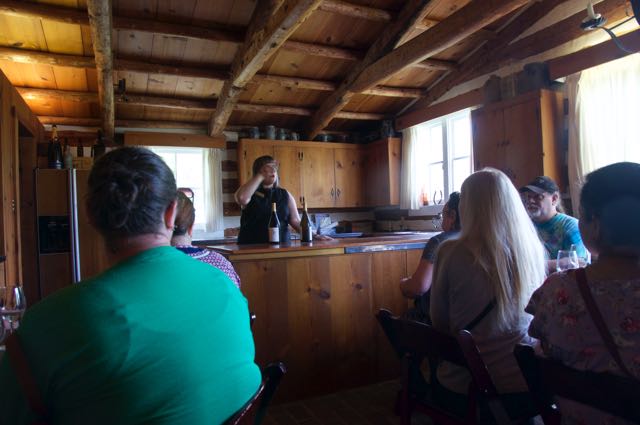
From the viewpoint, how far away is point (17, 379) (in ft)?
2.30

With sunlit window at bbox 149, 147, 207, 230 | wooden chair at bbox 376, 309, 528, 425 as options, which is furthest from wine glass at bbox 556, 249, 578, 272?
sunlit window at bbox 149, 147, 207, 230

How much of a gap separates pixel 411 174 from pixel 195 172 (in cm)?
313

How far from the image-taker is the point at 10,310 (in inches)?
59.1

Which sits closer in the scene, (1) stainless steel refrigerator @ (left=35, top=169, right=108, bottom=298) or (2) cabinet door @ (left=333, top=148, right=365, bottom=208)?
(1) stainless steel refrigerator @ (left=35, top=169, right=108, bottom=298)

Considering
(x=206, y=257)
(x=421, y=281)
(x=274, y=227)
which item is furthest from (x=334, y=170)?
(x=206, y=257)

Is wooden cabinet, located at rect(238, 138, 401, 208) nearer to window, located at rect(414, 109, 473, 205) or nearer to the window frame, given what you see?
window, located at rect(414, 109, 473, 205)

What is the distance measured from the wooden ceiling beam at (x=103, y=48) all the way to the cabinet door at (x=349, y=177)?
3.20 m

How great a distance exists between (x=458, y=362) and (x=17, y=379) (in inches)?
47.7

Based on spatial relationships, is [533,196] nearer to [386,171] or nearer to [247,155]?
[386,171]

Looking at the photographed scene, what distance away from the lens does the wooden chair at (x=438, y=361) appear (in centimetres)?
135

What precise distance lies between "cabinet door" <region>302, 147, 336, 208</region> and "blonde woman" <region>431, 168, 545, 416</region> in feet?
15.6

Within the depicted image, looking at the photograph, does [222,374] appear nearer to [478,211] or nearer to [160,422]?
[160,422]

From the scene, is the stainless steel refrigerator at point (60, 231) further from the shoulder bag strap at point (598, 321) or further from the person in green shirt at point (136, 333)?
the shoulder bag strap at point (598, 321)

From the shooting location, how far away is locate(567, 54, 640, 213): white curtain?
11.8 ft
